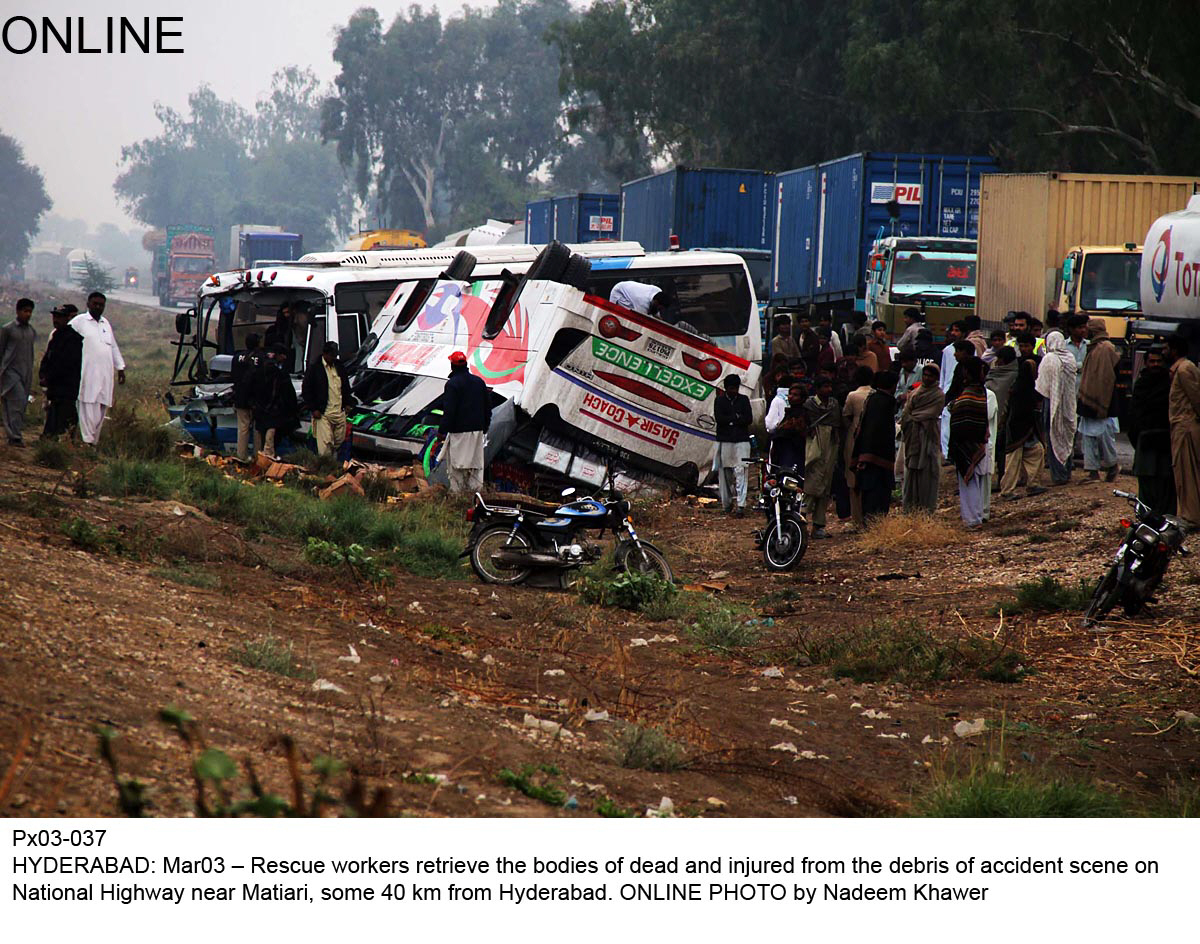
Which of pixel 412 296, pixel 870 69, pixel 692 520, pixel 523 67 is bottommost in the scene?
pixel 692 520

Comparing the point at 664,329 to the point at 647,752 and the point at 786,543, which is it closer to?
the point at 786,543

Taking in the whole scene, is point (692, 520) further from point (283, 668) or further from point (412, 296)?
point (283, 668)

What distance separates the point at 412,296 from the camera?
18.9m

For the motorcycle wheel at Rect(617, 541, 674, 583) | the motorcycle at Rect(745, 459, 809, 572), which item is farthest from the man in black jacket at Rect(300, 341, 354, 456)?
the motorcycle wheel at Rect(617, 541, 674, 583)

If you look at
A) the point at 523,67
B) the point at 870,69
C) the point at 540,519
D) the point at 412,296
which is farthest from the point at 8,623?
the point at 523,67

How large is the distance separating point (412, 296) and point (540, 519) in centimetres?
846

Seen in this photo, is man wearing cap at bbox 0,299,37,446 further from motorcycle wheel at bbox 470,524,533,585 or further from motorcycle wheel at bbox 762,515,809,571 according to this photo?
motorcycle wheel at bbox 762,515,809,571

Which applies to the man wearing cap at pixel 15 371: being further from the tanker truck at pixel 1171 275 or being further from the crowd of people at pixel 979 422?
the tanker truck at pixel 1171 275

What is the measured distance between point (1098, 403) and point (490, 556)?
700cm

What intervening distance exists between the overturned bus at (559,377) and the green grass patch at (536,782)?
9470 mm

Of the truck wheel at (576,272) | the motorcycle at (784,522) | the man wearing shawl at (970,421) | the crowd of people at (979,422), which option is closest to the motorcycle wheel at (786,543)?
the motorcycle at (784,522)

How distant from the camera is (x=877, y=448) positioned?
13312 millimetres

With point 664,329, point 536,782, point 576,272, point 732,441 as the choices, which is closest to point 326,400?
point 576,272

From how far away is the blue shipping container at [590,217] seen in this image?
42094mm
